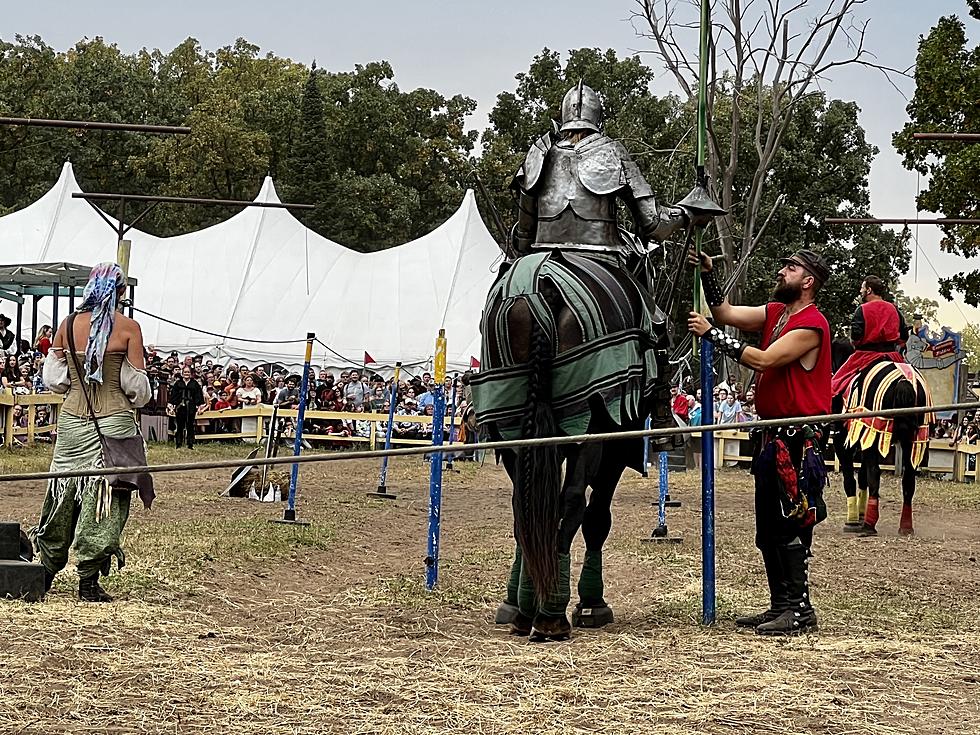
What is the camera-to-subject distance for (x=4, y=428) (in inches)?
706

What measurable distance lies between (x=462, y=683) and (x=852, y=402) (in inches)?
244

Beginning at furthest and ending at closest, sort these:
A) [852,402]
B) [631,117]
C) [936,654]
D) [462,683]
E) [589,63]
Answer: [589,63] < [631,117] < [852,402] < [936,654] < [462,683]

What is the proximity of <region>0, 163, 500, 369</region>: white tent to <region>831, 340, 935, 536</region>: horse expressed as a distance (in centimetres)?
1554

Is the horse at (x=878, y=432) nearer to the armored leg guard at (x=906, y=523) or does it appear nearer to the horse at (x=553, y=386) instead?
the armored leg guard at (x=906, y=523)

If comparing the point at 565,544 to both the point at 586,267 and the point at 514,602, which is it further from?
the point at 586,267

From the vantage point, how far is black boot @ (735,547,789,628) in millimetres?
6445

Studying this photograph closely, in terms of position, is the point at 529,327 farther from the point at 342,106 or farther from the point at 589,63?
the point at 342,106

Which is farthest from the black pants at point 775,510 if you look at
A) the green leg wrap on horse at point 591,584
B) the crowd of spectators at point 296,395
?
the crowd of spectators at point 296,395

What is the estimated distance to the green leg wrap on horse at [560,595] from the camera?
19.7 ft

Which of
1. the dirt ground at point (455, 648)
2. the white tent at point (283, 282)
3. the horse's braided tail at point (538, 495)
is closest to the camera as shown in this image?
the dirt ground at point (455, 648)

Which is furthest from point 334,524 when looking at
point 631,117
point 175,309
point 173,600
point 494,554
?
point 631,117

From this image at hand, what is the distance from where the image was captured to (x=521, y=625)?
6199 mm

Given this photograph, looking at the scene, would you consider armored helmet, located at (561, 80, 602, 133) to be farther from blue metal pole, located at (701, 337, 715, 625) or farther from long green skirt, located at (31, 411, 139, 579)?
long green skirt, located at (31, 411, 139, 579)

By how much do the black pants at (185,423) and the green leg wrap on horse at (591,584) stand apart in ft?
46.8
